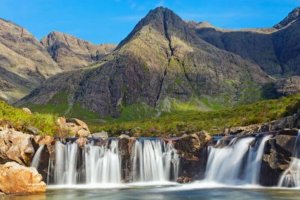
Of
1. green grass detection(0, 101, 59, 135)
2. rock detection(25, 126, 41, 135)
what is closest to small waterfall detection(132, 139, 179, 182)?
rock detection(25, 126, 41, 135)

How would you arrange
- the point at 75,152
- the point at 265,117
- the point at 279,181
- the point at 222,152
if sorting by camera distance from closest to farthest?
the point at 279,181 → the point at 222,152 → the point at 75,152 → the point at 265,117

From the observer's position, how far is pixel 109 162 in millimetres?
72250

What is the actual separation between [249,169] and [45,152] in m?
30.0

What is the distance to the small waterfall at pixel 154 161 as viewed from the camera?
71.8 m

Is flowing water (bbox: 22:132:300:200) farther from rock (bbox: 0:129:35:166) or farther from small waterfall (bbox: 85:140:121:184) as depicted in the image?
rock (bbox: 0:129:35:166)

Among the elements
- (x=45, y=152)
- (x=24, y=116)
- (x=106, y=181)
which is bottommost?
(x=106, y=181)

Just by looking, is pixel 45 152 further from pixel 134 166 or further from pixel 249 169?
pixel 249 169

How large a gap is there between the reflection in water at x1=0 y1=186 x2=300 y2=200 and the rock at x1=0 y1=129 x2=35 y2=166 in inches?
409

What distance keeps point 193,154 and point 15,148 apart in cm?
2633

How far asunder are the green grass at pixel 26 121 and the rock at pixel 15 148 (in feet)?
50.1

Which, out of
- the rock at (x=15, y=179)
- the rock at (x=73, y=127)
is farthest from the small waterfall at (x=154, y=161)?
the rock at (x=73, y=127)

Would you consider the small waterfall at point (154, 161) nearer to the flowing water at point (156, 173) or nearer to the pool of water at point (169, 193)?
the flowing water at point (156, 173)

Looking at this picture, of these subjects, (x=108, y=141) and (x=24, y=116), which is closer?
(x=108, y=141)

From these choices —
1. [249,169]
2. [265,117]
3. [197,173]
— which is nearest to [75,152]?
[197,173]
